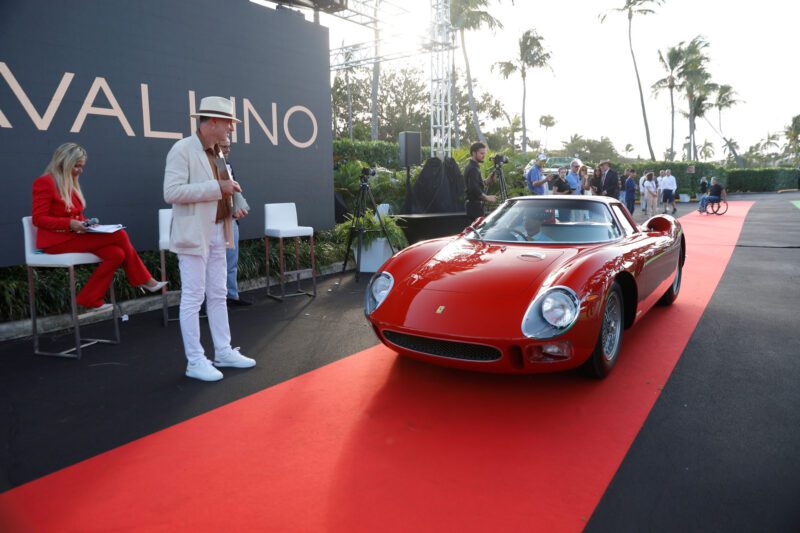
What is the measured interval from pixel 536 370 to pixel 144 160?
5.17 metres

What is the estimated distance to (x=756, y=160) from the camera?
9269 centimetres

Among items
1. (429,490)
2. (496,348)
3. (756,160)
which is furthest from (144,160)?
(756,160)

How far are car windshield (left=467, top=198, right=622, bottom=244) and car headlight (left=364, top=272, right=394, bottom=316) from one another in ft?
3.35

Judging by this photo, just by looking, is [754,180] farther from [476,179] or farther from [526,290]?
[526,290]

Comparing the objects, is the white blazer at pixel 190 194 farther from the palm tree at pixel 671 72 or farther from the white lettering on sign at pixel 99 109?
the palm tree at pixel 671 72

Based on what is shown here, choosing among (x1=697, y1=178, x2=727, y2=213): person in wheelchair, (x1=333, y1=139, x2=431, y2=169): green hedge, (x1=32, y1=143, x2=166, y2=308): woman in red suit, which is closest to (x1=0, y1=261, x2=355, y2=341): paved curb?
(x1=32, y1=143, x2=166, y2=308): woman in red suit

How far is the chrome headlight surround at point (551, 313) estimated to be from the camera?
121 inches

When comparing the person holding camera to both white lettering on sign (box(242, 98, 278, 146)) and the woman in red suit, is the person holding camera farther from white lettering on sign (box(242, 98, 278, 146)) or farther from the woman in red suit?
the woman in red suit

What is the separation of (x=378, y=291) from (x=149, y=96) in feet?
14.0

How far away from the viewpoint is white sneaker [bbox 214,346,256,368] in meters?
3.99

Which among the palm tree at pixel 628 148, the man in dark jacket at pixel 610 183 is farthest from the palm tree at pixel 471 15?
the palm tree at pixel 628 148

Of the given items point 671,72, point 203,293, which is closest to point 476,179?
point 203,293

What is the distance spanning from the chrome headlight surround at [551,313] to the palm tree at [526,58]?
35284 millimetres

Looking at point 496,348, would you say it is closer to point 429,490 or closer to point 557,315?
point 557,315
